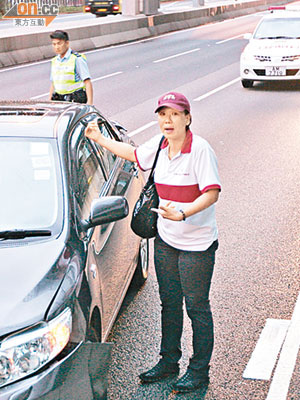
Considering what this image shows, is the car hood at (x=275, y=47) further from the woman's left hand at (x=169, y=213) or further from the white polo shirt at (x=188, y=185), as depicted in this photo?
the woman's left hand at (x=169, y=213)

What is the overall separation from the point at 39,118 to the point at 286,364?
2.26 m

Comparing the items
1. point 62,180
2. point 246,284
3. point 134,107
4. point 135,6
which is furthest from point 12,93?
point 135,6

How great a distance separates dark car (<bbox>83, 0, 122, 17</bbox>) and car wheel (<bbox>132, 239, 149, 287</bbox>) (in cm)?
4368

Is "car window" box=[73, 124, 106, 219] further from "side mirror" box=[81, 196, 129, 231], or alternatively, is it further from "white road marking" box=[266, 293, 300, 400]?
"white road marking" box=[266, 293, 300, 400]

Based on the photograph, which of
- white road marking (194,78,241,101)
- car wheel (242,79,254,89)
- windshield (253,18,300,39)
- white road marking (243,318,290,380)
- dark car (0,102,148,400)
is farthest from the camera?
windshield (253,18,300,39)

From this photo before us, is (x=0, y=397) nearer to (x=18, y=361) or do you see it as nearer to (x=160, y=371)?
(x=18, y=361)

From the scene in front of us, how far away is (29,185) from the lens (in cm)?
445

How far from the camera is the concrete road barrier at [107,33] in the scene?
24469 millimetres

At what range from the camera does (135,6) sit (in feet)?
129

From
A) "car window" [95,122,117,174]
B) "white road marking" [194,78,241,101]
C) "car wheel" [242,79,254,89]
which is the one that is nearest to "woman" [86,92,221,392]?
"car window" [95,122,117,174]

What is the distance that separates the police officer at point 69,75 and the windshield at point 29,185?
17.6 feet

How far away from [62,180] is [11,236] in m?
0.54

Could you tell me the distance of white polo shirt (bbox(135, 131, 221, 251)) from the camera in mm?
4105

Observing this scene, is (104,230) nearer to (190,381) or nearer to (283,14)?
(190,381)
